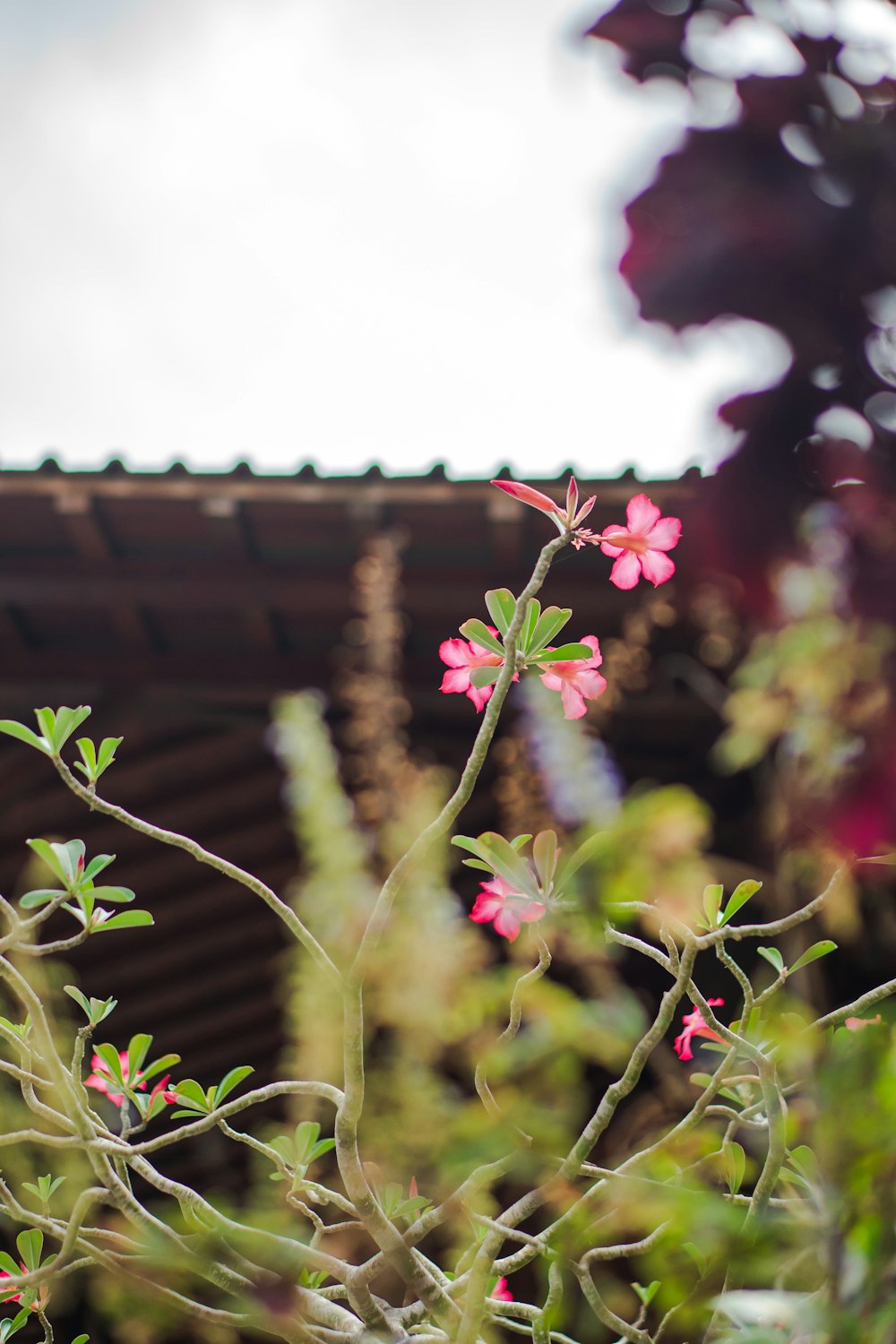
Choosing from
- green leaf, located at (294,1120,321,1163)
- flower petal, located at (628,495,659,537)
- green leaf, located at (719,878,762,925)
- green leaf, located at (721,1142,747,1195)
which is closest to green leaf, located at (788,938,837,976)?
green leaf, located at (719,878,762,925)

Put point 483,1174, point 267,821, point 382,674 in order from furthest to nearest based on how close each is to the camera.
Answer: point 267,821 → point 382,674 → point 483,1174

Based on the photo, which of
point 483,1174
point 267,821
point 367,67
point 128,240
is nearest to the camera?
point 483,1174

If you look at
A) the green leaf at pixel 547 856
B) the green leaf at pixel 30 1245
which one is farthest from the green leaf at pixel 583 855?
the green leaf at pixel 30 1245

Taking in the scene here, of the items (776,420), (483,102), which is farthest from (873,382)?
(483,102)

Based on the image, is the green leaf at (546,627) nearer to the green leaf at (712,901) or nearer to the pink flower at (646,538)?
the pink flower at (646,538)

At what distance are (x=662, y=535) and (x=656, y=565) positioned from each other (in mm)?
28

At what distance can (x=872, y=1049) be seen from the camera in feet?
1.43

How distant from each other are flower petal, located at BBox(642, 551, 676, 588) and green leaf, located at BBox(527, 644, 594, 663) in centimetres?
8

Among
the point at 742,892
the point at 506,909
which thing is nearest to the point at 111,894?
the point at 506,909

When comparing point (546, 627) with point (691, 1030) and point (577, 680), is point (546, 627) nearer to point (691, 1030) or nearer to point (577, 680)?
point (577, 680)

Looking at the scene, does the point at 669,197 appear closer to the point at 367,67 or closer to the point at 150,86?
the point at 367,67

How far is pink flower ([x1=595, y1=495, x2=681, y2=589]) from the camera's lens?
94cm

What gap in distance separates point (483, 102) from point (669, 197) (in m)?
0.75

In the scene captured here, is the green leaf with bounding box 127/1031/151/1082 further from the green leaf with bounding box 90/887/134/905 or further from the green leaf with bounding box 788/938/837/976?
the green leaf with bounding box 788/938/837/976
